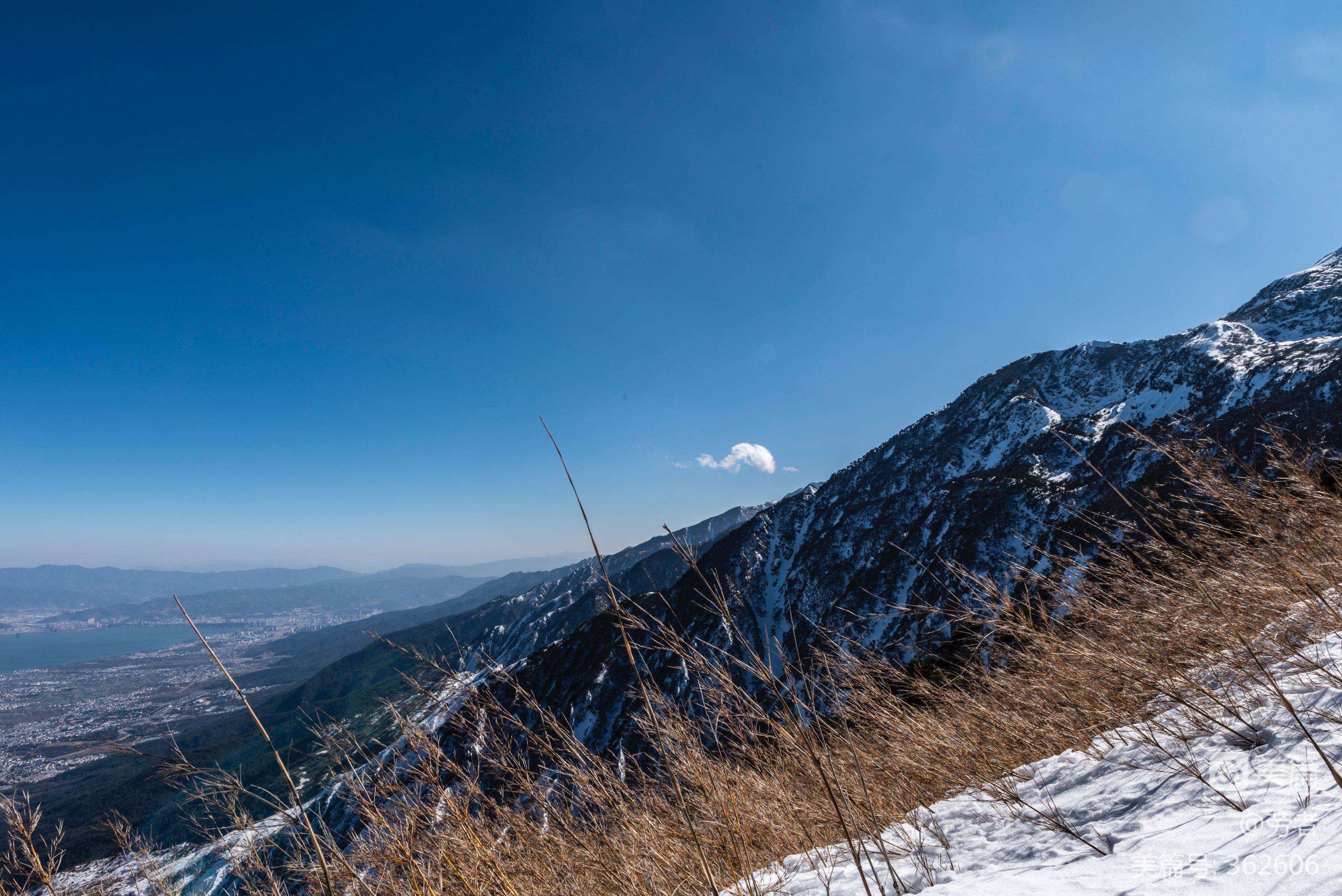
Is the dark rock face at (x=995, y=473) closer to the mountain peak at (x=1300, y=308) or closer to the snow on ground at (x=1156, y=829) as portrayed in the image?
the mountain peak at (x=1300, y=308)

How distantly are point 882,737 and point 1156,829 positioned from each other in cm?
227

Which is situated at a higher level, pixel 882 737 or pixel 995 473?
pixel 995 473

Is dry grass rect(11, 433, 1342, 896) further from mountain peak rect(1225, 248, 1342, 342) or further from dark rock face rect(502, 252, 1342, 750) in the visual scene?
mountain peak rect(1225, 248, 1342, 342)

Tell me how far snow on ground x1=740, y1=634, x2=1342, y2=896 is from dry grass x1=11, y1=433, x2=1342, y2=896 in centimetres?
4

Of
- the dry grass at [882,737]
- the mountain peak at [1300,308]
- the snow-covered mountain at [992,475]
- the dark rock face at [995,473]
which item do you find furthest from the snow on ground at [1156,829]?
the mountain peak at [1300,308]

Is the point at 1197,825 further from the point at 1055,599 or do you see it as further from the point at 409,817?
the point at 409,817

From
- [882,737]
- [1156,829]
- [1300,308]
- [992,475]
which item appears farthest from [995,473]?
[1156,829]

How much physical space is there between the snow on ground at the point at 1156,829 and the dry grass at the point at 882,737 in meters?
0.04

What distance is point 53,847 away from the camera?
2.73 metres

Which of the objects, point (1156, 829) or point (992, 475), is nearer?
point (1156, 829)

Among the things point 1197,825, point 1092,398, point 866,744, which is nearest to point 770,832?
point 866,744

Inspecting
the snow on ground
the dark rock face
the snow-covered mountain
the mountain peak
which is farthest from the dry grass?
the mountain peak

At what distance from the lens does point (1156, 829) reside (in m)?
1.98

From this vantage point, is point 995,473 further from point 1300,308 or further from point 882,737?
point 882,737
